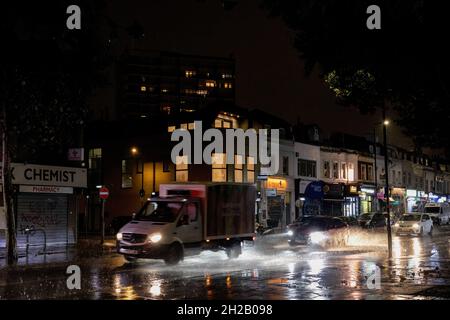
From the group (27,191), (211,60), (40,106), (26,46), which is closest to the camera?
(26,46)

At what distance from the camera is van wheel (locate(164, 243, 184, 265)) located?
68.0 feet

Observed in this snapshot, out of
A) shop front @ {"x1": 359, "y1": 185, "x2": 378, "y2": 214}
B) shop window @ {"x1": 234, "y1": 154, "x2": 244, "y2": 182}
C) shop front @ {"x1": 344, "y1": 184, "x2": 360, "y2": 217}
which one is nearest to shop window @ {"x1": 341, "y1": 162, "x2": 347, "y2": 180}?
shop front @ {"x1": 344, "y1": 184, "x2": 360, "y2": 217}

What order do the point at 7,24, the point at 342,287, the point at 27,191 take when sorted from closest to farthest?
the point at 7,24 < the point at 342,287 < the point at 27,191

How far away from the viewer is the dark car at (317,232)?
2920 centimetres

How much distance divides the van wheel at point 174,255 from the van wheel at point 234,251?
10.1ft

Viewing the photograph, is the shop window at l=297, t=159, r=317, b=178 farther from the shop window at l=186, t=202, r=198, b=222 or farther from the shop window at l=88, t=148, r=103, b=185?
the shop window at l=186, t=202, r=198, b=222

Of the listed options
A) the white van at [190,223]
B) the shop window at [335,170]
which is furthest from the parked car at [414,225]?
the shop window at [335,170]

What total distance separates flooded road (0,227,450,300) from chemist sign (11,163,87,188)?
6.25 meters

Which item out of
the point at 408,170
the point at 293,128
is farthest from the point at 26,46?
the point at 408,170

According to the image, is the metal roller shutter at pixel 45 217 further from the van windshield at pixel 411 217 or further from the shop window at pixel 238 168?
the van windshield at pixel 411 217

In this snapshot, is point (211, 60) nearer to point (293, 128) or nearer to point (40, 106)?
point (293, 128)

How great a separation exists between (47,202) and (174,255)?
12793mm

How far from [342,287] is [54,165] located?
64.8 feet

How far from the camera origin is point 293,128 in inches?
2427
